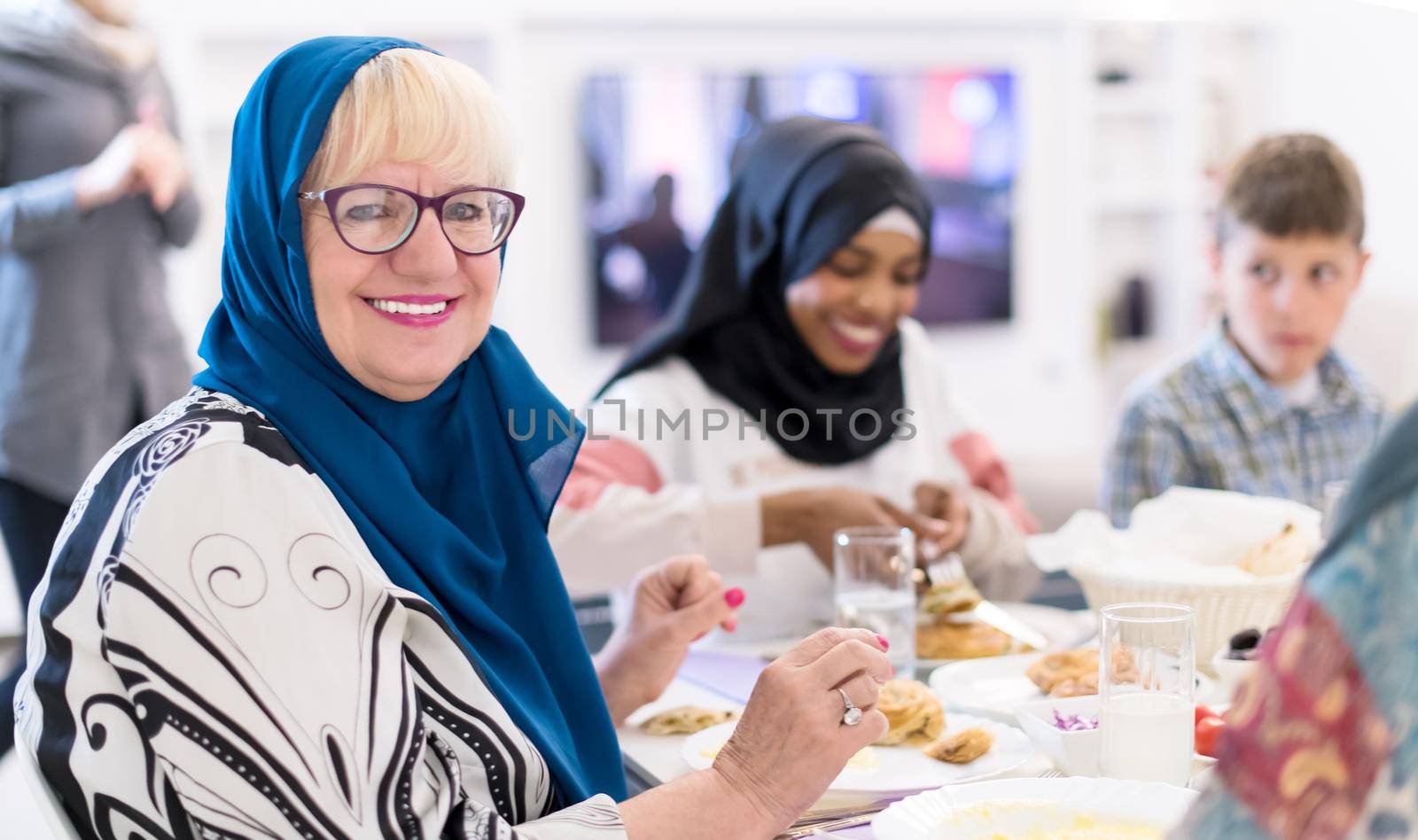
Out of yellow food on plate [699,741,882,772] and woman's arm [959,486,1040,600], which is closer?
yellow food on plate [699,741,882,772]

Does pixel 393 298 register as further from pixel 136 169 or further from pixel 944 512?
pixel 136 169

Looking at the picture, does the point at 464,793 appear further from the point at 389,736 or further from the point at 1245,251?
the point at 1245,251

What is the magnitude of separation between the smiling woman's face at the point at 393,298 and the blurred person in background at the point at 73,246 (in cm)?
169

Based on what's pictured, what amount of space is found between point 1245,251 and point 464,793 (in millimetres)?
1620

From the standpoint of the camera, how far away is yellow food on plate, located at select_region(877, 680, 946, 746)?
3.79ft

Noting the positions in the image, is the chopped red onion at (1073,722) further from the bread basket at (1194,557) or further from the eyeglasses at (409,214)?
the eyeglasses at (409,214)

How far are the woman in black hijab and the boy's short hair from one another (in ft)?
1.66

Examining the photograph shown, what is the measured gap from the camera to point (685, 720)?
125 centimetres

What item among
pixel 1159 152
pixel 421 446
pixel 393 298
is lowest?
pixel 421 446

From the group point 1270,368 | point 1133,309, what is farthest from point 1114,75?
point 1270,368

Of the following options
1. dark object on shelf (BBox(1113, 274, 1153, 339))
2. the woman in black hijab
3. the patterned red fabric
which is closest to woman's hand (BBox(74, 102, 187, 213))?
the woman in black hijab

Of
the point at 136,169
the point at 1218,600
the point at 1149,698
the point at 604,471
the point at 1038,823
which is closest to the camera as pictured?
the point at 1038,823

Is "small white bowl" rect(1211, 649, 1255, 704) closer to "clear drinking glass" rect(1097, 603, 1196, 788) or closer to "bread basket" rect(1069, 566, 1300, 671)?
"bread basket" rect(1069, 566, 1300, 671)

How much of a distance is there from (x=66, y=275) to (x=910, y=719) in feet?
7.02
